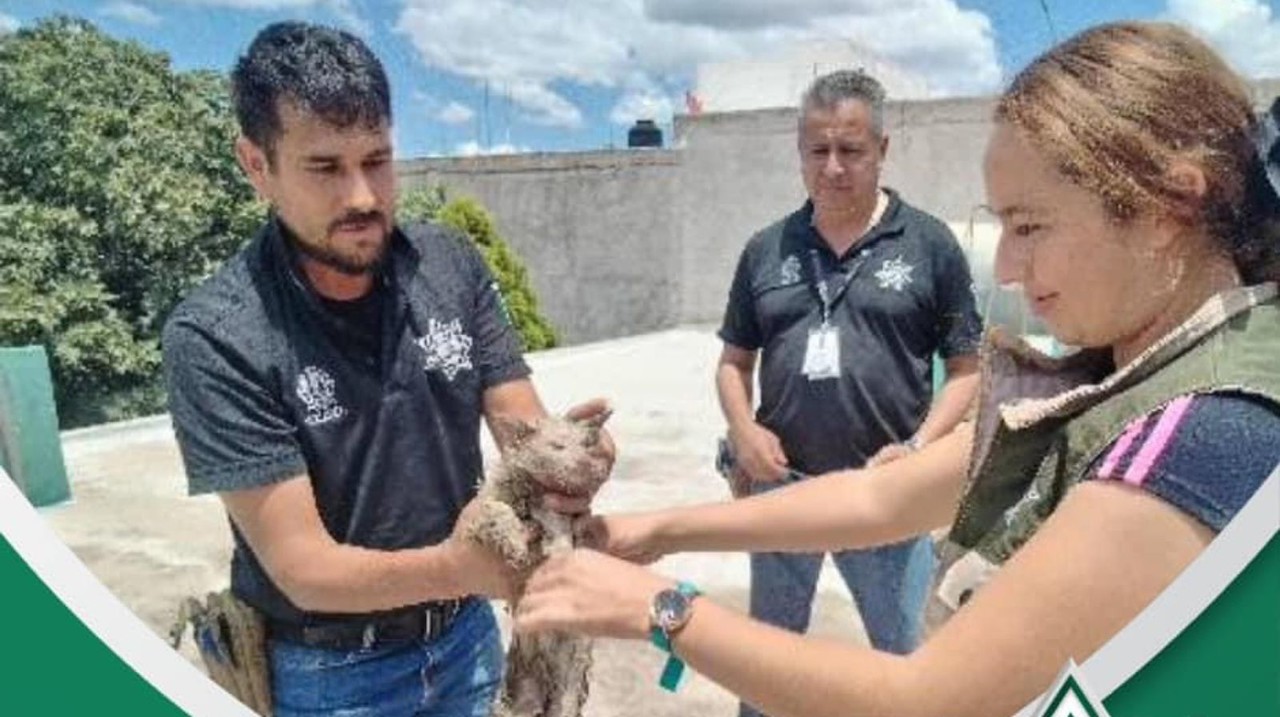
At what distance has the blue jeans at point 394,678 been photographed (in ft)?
3.70

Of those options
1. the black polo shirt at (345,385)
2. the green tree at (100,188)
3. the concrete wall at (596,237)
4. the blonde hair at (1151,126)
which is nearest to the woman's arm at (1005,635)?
the blonde hair at (1151,126)

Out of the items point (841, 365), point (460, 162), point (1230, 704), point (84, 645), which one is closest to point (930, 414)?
point (841, 365)

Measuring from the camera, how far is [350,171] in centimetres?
101

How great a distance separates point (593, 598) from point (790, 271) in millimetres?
982

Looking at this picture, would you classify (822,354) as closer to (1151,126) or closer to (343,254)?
(343,254)

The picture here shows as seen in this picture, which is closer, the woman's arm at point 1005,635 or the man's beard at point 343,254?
the woman's arm at point 1005,635

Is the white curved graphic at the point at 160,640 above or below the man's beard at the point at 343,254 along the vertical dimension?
below

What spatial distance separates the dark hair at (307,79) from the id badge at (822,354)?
857mm

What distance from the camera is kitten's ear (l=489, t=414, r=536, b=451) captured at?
1018 millimetres

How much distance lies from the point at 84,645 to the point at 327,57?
499 mm

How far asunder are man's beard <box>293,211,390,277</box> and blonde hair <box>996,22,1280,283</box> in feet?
1.79

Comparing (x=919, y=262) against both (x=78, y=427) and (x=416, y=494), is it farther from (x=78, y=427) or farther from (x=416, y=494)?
(x=78, y=427)

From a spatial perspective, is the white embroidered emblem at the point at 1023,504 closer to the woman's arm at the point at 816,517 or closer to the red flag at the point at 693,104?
the woman's arm at the point at 816,517

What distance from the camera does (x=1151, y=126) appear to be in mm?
702
